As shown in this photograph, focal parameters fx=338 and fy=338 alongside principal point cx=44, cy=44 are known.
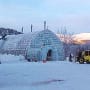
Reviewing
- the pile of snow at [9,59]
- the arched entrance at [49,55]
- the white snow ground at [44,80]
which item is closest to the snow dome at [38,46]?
the arched entrance at [49,55]

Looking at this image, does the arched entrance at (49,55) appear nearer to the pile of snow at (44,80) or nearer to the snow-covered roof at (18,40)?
the snow-covered roof at (18,40)

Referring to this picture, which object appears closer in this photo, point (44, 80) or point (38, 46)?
point (44, 80)

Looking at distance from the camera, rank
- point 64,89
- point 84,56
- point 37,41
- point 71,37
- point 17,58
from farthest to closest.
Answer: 1. point 71,37
2. point 37,41
3. point 17,58
4. point 84,56
5. point 64,89

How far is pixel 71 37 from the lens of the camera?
103688 millimetres

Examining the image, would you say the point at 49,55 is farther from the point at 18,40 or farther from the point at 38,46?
the point at 18,40

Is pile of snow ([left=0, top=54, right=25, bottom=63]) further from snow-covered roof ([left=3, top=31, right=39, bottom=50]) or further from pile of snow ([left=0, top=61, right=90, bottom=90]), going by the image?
pile of snow ([left=0, top=61, right=90, bottom=90])

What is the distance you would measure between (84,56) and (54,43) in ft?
43.1

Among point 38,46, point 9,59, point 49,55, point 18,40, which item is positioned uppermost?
point 18,40

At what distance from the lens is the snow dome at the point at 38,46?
2283 inches

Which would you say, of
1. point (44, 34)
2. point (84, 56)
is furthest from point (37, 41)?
point (84, 56)

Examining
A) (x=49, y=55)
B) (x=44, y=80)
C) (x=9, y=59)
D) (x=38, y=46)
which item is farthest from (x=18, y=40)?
(x=44, y=80)

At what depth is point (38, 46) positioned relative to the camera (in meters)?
59.2

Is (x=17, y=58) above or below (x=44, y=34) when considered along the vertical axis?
below

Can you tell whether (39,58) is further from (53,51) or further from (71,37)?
(71,37)
